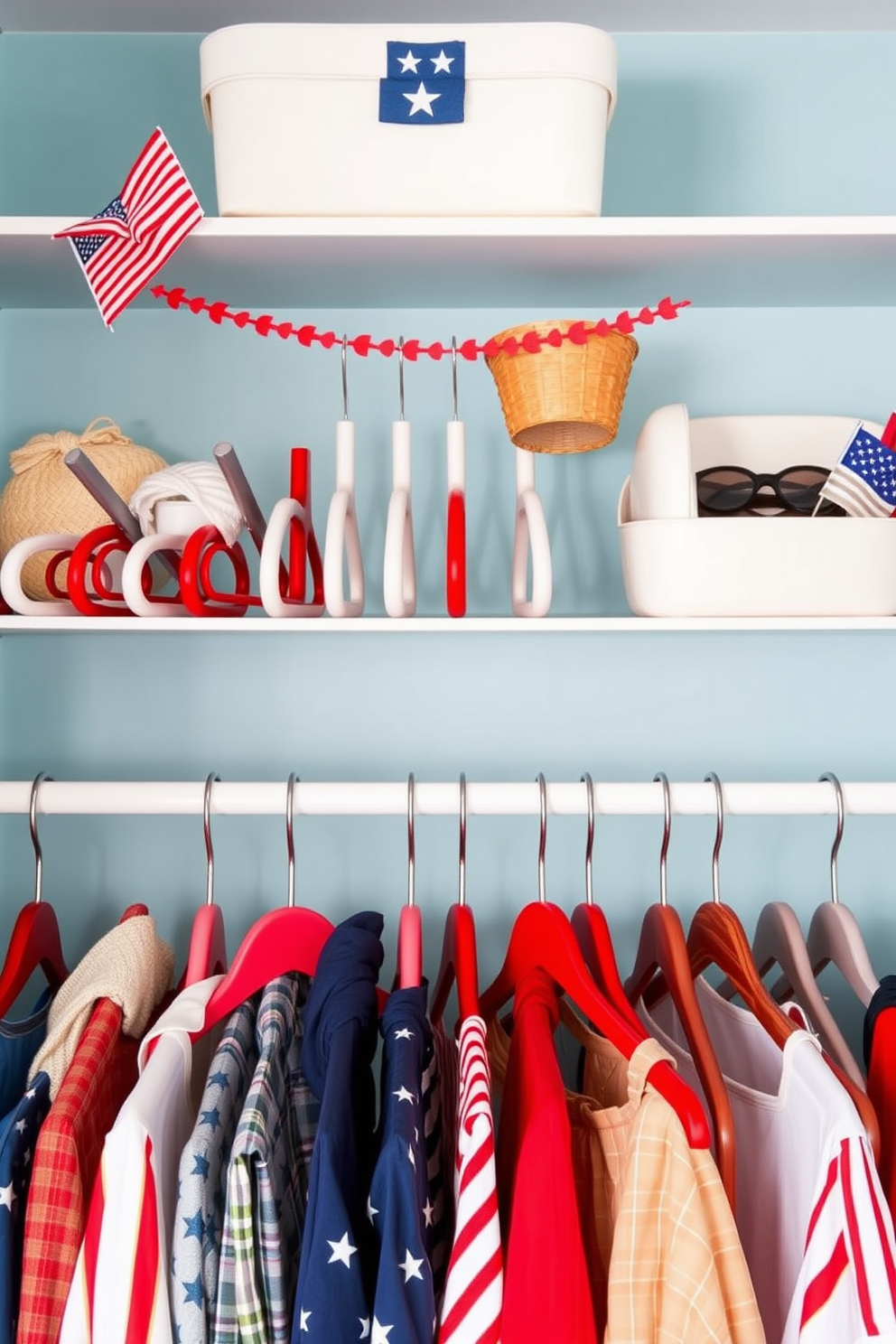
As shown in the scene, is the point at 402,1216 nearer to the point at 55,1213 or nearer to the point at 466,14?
the point at 55,1213

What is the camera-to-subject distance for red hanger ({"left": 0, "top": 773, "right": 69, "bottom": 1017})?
1172 mm

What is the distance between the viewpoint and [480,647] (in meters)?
1.53

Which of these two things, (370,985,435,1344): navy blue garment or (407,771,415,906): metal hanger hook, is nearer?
(370,985,435,1344): navy blue garment

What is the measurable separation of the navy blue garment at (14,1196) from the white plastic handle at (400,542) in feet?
1.94

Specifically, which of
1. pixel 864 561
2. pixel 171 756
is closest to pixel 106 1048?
pixel 171 756

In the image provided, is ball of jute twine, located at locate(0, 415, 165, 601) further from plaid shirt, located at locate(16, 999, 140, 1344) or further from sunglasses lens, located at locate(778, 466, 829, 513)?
sunglasses lens, located at locate(778, 466, 829, 513)

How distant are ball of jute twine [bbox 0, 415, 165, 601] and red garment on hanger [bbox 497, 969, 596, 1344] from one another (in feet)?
2.57

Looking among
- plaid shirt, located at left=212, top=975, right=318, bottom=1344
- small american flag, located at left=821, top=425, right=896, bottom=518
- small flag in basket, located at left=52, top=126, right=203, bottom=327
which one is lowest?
plaid shirt, located at left=212, top=975, right=318, bottom=1344

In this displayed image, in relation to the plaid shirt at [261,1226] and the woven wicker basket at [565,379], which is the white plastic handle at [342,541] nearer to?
the woven wicker basket at [565,379]

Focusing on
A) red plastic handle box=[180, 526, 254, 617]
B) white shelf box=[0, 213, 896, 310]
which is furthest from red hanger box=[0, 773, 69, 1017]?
white shelf box=[0, 213, 896, 310]

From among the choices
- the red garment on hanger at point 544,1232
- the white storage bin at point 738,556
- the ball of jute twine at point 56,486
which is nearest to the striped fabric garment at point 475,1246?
the red garment on hanger at point 544,1232

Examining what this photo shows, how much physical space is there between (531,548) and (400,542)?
0.15 meters

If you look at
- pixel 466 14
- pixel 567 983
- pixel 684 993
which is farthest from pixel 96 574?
pixel 466 14

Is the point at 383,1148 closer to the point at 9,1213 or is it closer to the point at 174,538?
the point at 9,1213
